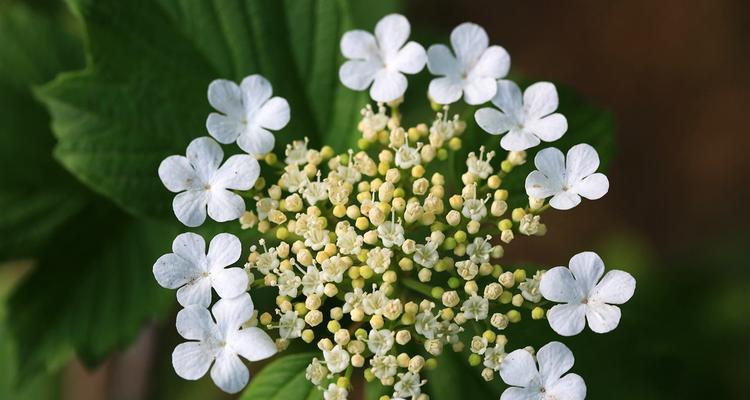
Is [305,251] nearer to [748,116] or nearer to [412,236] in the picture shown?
[412,236]

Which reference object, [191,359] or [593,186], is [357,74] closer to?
[593,186]

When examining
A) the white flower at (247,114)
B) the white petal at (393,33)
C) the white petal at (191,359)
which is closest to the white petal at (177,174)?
the white flower at (247,114)

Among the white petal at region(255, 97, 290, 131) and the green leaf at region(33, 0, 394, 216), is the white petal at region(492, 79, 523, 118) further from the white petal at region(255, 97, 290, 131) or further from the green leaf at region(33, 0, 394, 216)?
the white petal at region(255, 97, 290, 131)

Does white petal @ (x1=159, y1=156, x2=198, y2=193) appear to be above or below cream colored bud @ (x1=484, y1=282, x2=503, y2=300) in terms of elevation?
below

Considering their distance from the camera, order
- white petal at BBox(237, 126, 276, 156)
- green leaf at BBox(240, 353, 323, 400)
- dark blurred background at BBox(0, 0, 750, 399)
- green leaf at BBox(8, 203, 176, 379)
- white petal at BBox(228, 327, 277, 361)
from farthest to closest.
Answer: dark blurred background at BBox(0, 0, 750, 399) → green leaf at BBox(8, 203, 176, 379) → white petal at BBox(237, 126, 276, 156) → green leaf at BBox(240, 353, 323, 400) → white petal at BBox(228, 327, 277, 361)

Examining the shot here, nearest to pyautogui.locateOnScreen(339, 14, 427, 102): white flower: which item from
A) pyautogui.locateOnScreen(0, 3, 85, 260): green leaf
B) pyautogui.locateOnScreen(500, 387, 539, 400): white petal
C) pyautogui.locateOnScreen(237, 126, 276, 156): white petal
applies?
pyautogui.locateOnScreen(237, 126, 276, 156): white petal

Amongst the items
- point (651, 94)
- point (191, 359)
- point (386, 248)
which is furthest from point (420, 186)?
point (651, 94)
